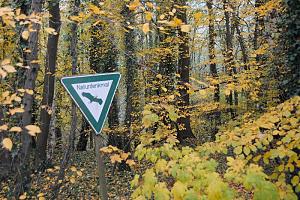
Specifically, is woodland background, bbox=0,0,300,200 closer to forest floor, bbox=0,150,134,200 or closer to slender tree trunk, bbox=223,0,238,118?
forest floor, bbox=0,150,134,200

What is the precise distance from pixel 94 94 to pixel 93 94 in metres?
0.01

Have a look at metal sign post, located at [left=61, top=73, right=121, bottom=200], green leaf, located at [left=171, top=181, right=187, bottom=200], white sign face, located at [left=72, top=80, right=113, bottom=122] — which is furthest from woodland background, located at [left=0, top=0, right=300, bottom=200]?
white sign face, located at [left=72, top=80, right=113, bottom=122]

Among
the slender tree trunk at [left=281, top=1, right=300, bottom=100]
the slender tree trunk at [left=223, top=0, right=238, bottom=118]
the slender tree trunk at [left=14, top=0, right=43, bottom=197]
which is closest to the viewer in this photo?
the slender tree trunk at [left=14, top=0, right=43, bottom=197]

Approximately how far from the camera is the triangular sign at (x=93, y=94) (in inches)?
150

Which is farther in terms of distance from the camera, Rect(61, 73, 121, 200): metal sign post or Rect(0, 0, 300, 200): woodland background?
Rect(61, 73, 121, 200): metal sign post

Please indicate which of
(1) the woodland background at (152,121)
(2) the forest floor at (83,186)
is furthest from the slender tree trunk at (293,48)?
(2) the forest floor at (83,186)

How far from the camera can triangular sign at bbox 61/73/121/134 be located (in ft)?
12.5

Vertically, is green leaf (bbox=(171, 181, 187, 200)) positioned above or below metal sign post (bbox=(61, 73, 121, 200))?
below

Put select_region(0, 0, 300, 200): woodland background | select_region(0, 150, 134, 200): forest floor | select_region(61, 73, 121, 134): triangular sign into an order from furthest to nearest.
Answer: select_region(0, 150, 134, 200): forest floor → select_region(61, 73, 121, 134): triangular sign → select_region(0, 0, 300, 200): woodland background

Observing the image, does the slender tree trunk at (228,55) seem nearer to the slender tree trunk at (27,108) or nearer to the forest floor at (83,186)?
the forest floor at (83,186)

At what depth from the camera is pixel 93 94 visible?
12.9 ft

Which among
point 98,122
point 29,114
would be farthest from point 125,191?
point 98,122

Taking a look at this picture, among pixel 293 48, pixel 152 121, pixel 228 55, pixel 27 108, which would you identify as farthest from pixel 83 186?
pixel 228 55

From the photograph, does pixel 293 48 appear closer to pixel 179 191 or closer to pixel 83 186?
pixel 179 191
